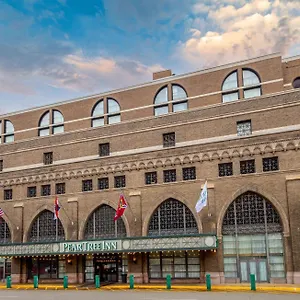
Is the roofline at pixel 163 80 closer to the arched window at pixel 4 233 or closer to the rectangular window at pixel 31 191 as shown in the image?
the rectangular window at pixel 31 191

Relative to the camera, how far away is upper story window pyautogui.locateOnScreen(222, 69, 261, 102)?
3869cm

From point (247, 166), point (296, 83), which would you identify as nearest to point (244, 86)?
point (296, 83)

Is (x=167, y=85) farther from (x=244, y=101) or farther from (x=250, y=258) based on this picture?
(x=250, y=258)

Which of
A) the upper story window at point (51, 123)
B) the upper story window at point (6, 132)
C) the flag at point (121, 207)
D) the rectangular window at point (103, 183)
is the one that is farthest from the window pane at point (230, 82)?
the upper story window at point (6, 132)

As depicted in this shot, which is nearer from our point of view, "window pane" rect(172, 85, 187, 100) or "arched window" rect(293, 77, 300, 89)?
"arched window" rect(293, 77, 300, 89)

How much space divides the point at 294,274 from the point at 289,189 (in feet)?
20.1

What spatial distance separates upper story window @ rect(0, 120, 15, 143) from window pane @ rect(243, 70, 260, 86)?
85.1 ft

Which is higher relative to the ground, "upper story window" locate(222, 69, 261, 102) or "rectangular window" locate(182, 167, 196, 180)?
"upper story window" locate(222, 69, 261, 102)

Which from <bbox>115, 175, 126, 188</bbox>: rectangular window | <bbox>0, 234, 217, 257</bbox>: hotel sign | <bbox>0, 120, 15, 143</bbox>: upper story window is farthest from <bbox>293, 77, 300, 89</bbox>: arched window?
<bbox>0, 120, 15, 143</bbox>: upper story window

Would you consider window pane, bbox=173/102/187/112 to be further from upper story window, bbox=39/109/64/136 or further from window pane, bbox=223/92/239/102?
upper story window, bbox=39/109/64/136

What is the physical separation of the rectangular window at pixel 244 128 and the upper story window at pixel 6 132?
84.3ft

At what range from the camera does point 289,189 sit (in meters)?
33.6

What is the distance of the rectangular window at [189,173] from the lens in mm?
37594

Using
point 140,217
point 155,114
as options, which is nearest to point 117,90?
point 155,114
